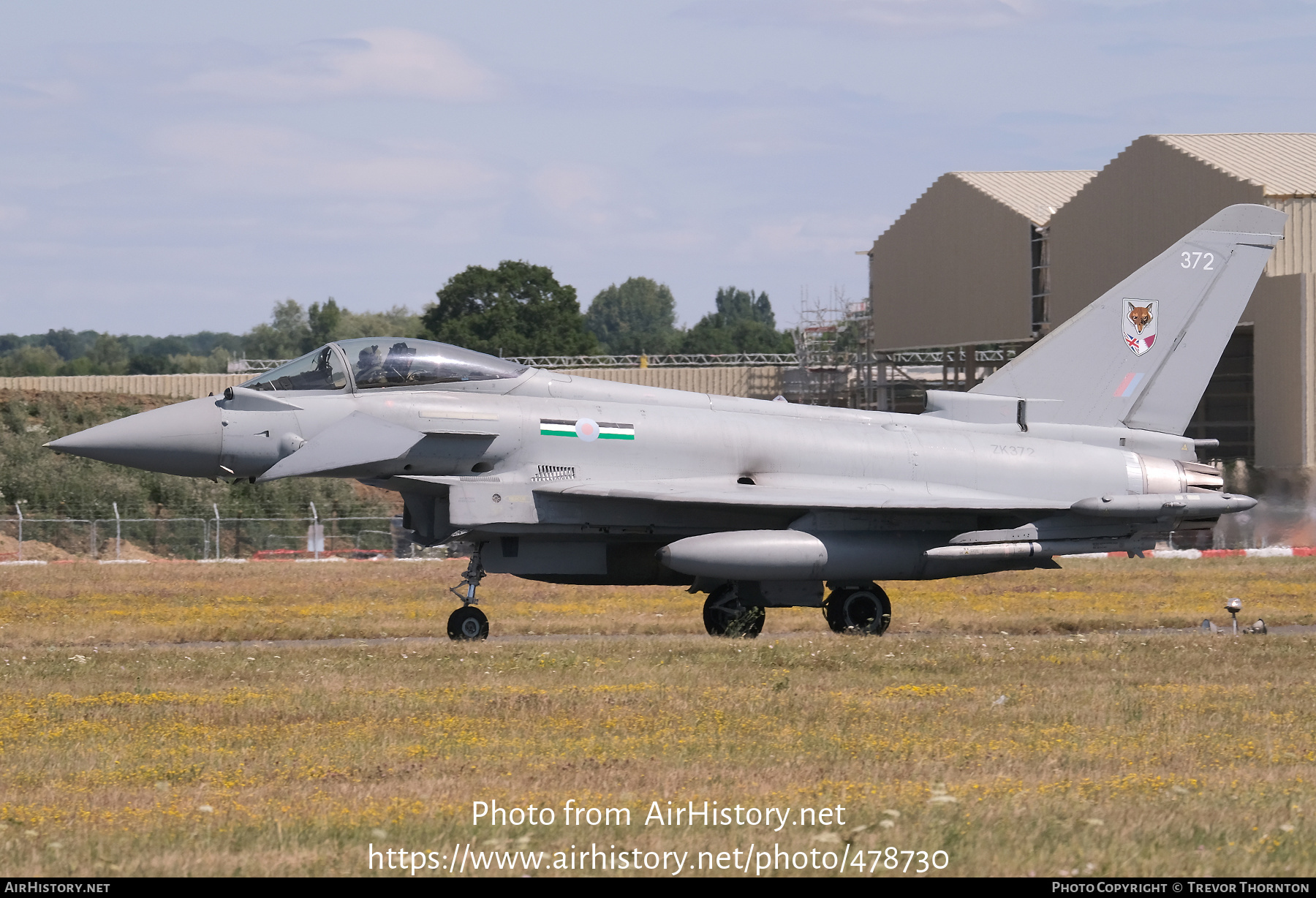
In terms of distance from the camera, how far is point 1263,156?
4191cm

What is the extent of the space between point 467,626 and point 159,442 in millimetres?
3941

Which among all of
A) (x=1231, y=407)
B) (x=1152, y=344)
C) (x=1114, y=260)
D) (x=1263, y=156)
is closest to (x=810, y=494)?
(x=1152, y=344)

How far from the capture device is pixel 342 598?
2400 cm

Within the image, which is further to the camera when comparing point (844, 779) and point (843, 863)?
point (844, 779)

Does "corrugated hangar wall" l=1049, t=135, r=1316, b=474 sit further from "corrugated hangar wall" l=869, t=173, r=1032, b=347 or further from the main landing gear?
the main landing gear

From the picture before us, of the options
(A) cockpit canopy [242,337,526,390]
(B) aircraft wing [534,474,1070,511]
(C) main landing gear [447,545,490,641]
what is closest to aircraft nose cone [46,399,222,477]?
(A) cockpit canopy [242,337,526,390]

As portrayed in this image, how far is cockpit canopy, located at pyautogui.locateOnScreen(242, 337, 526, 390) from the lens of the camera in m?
15.4

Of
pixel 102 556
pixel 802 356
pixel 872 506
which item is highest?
pixel 802 356

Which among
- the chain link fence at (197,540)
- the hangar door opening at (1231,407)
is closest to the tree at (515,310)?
the hangar door opening at (1231,407)

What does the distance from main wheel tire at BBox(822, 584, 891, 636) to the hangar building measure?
2641 centimetres

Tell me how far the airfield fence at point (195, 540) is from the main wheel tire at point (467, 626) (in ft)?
68.7

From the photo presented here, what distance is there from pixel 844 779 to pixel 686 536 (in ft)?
27.3
